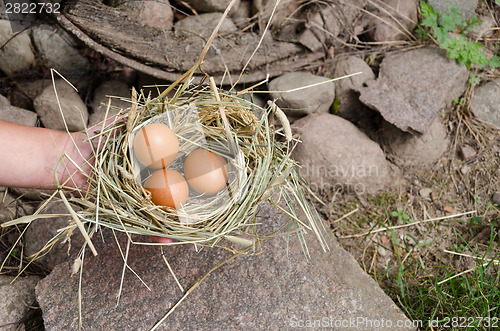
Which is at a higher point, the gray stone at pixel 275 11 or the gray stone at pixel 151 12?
the gray stone at pixel 151 12

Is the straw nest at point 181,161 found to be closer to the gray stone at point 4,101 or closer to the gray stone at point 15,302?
the gray stone at point 15,302

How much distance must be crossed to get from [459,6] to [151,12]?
235cm

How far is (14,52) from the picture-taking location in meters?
2.68

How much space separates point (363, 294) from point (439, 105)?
A: 5.34ft

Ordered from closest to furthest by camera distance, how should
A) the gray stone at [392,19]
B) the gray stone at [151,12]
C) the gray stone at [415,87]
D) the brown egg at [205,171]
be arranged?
the brown egg at [205,171]
the gray stone at [151,12]
the gray stone at [415,87]
the gray stone at [392,19]

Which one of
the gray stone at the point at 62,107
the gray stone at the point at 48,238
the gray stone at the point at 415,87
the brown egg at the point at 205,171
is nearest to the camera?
the brown egg at the point at 205,171

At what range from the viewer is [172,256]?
190 cm

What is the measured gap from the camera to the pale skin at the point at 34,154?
192cm

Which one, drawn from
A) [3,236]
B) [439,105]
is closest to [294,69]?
[439,105]

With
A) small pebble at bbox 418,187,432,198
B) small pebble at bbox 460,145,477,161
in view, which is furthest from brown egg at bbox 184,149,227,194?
small pebble at bbox 460,145,477,161

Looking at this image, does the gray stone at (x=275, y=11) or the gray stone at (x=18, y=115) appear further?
the gray stone at (x=275, y=11)

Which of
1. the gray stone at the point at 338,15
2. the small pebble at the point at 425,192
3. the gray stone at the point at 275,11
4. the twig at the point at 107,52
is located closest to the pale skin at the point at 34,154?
the twig at the point at 107,52

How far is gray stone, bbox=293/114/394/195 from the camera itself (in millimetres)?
2732

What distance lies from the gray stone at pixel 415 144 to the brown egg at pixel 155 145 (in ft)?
5.98
